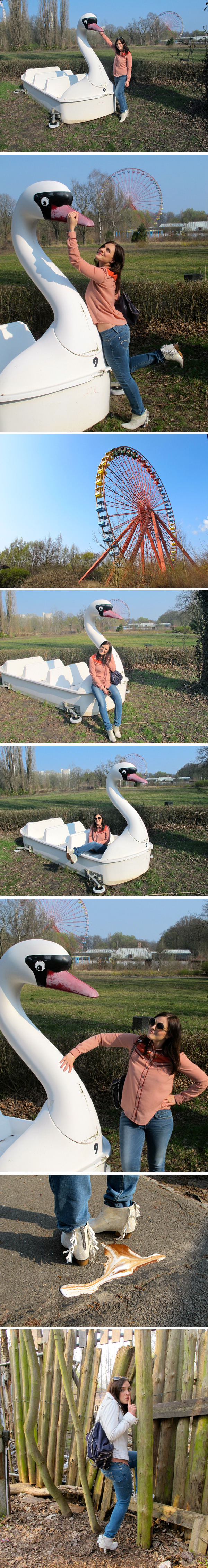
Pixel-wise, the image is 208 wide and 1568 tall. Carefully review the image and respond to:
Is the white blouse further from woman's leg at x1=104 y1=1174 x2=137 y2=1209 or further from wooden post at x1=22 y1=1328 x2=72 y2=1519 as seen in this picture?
woman's leg at x1=104 y1=1174 x2=137 y2=1209

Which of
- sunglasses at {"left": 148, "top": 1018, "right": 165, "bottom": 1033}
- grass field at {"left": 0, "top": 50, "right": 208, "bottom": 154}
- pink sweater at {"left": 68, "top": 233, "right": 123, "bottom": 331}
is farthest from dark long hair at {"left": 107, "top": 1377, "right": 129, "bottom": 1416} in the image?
grass field at {"left": 0, "top": 50, "right": 208, "bottom": 154}

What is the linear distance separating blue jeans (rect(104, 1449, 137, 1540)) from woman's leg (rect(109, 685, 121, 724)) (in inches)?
151

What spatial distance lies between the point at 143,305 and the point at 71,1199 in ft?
16.8

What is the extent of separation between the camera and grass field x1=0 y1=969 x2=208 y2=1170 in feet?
20.4

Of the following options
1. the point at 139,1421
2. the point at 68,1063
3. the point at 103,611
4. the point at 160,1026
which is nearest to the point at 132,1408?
the point at 139,1421

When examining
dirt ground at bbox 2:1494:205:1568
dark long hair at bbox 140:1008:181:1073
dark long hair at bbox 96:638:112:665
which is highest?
dark long hair at bbox 96:638:112:665

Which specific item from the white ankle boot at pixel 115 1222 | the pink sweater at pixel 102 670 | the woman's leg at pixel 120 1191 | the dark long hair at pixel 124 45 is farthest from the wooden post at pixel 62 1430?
the dark long hair at pixel 124 45

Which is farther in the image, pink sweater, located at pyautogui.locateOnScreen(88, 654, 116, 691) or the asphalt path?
pink sweater, located at pyautogui.locateOnScreen(88, 654, 116, 691)

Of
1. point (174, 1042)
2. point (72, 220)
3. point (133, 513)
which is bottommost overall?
point (174, 1042)

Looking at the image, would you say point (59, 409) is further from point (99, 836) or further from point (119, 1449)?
point (119, 1449)

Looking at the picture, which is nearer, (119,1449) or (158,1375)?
(119,1449)

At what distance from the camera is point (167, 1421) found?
16.9 ft

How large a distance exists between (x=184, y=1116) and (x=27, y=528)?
3.79 metres

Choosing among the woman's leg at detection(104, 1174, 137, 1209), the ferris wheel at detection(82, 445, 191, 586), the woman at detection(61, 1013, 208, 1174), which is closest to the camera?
the woman at detection(61, 1013, 208, 1174)
